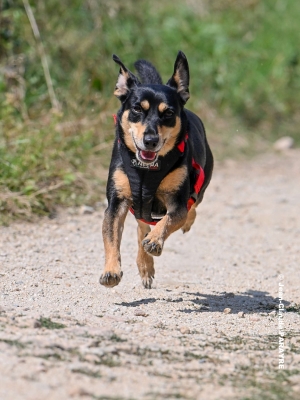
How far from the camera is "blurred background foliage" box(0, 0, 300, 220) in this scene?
8.13 meters

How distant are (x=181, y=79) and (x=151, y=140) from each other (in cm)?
72

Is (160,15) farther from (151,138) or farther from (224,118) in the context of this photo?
(151,138)

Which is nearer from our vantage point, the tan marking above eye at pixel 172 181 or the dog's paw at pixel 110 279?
the dog's paw at pixel 110 279

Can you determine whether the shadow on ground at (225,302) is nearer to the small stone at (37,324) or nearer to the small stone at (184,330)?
the small stone at (184,330)

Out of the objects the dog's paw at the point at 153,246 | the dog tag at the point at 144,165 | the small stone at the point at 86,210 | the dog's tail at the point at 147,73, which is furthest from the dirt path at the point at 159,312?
the dog's tail at the point at 147,73

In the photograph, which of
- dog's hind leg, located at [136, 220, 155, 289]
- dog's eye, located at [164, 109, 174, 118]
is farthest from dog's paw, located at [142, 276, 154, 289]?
dog's eye, located at [164, 109, 174, 118]

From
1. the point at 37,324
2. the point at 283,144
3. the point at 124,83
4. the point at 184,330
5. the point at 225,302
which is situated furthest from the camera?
the point at 283,144

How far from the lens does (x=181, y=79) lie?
544 cm

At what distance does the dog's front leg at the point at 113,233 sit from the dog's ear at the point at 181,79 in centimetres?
88

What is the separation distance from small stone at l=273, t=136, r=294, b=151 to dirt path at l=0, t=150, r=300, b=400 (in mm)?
3437

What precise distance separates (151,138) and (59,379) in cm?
208

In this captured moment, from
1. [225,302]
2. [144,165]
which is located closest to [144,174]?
[144,165]

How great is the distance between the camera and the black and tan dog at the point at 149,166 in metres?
5.01

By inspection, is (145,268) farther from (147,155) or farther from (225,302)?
(147,155)
